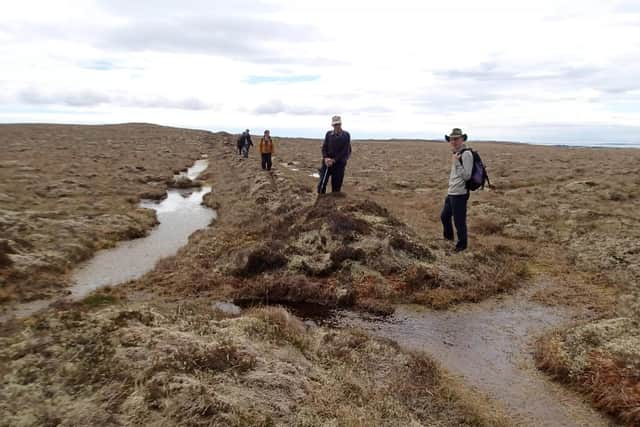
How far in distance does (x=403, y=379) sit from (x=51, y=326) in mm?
5040

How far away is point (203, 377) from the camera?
546 cm

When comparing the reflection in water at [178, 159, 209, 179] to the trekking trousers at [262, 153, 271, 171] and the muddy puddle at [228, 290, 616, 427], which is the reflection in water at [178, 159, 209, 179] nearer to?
the trekking trousers at [262, 153, 271, 171]

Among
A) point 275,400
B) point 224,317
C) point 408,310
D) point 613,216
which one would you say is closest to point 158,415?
point 275,400

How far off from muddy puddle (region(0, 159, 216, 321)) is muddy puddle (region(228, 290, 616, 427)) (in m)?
6.03

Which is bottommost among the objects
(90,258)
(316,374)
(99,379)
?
(90,258)

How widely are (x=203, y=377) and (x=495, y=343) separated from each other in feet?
18.5

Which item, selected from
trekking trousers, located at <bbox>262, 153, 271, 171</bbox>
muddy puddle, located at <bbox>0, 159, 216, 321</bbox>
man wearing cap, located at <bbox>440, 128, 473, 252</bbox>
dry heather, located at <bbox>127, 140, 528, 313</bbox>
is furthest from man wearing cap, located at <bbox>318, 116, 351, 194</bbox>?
trekking trousers, located at <bbox>262, 153, 271, 171</bbox>

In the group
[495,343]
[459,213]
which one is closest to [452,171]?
[459,213]

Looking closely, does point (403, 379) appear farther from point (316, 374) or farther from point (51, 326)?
point (51, 326)

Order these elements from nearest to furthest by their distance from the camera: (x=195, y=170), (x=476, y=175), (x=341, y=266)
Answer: (x=341, y=266) → (x=476, y=175) → (x=195, y=170)

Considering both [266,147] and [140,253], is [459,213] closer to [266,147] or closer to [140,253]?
[140,253]

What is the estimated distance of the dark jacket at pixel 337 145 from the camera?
15.4 meters

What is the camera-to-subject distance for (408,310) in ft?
32.5

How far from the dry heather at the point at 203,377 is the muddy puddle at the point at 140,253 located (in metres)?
5.12
